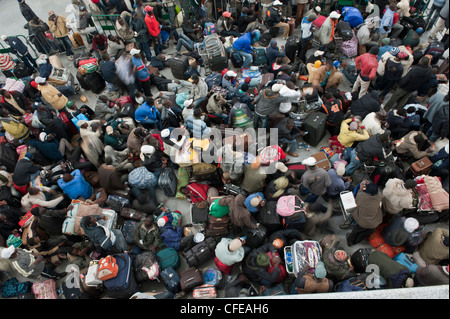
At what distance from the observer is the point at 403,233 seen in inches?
196

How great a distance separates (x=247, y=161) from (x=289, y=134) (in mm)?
1545

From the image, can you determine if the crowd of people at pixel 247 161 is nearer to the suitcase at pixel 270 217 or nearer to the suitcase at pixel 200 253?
the suitcase at pixel 270 217

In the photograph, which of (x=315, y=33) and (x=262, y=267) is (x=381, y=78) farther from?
(x=262, y=267)

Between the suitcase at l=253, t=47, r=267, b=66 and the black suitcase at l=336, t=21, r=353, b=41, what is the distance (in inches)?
98.0

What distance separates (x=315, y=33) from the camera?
8992 millimetres

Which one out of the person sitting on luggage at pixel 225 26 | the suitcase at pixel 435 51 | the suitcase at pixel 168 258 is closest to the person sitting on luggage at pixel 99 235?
the suitcase at pixel 168 258

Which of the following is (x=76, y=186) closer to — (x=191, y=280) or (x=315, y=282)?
(x=191, y=280)

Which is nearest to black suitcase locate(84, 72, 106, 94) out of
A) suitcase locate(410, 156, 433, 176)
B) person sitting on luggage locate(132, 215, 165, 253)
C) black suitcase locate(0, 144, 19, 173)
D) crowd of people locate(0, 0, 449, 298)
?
crowd of people locate(0, 0, 449, 298)

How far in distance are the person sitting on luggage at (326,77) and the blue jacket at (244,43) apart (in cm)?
248

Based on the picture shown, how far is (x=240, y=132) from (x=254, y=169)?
5.05ft

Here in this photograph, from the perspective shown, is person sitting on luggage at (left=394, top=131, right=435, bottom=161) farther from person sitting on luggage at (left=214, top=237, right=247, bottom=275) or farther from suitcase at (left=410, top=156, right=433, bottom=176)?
person sitting on luggage at (left=214, top=237, right=247, bottom=275)
